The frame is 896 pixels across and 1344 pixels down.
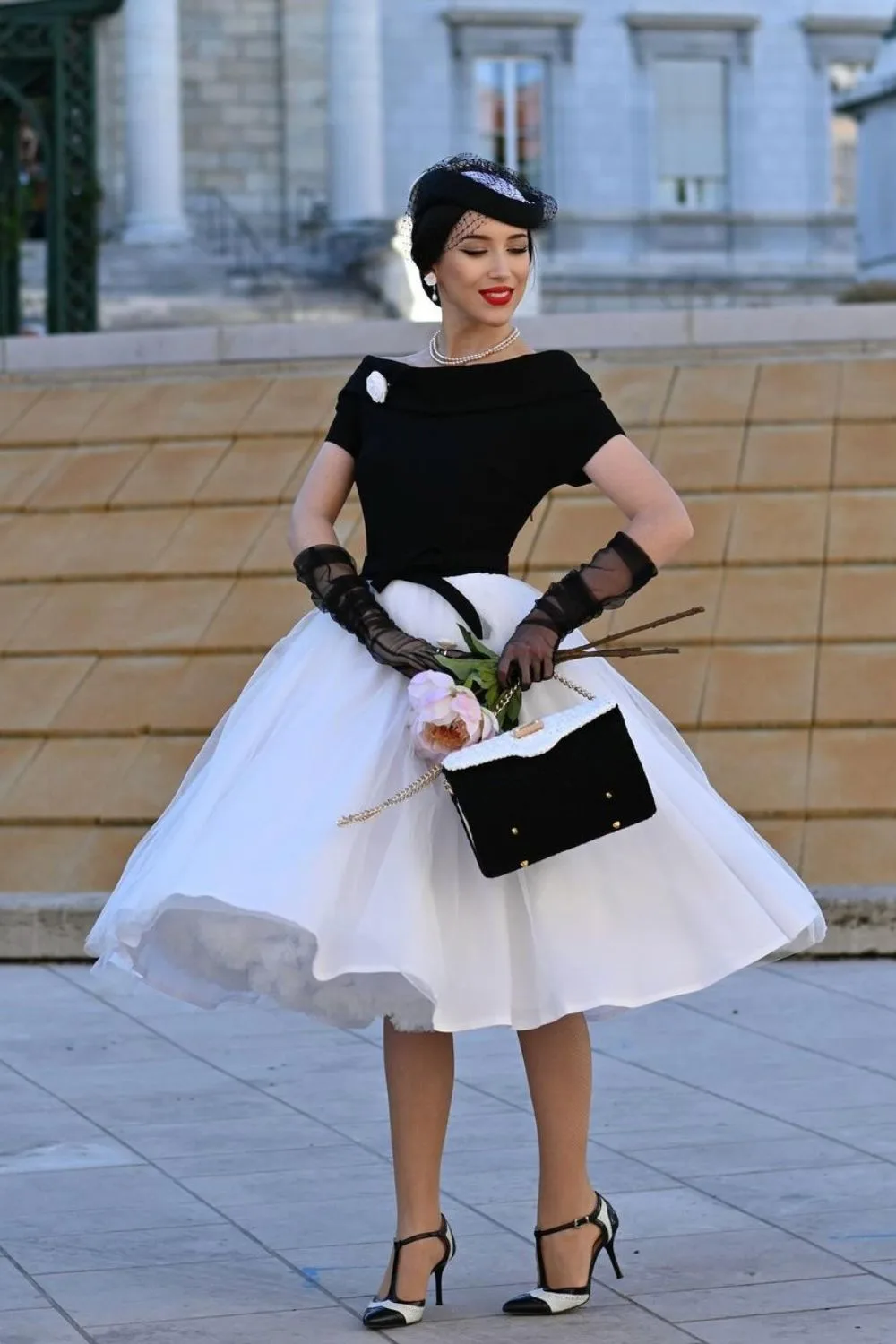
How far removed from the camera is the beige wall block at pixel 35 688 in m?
10.3

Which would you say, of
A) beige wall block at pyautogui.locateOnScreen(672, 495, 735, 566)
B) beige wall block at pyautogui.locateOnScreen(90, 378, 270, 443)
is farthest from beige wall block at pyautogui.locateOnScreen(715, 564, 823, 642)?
beige wall block at pyautogui.locateOnScreen(90, 378, 270, 443)

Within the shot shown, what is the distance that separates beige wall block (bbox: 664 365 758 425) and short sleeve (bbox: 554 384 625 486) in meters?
7.68

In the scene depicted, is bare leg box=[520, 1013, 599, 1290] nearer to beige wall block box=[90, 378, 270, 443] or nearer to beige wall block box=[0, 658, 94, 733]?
beige wall block box=[0, 658, 94, 733]

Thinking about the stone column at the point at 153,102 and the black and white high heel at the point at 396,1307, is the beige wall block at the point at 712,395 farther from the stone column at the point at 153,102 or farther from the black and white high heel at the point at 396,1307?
the stone column at the point at 153,102

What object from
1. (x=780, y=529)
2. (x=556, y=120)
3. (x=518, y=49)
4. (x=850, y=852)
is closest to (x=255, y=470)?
(x=780, y=529)

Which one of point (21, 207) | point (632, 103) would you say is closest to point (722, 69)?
point (632, 103)

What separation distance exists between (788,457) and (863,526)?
82 cm

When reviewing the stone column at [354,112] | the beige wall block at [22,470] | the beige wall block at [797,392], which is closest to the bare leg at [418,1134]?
the beige wall block at [797,392]

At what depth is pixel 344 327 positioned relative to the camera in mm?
13805

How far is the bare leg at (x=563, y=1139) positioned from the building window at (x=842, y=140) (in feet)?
137

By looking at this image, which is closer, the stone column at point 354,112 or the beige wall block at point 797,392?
the beige wall block at point 797,392

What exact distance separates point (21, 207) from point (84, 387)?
8.64 m

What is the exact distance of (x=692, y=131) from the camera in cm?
4512

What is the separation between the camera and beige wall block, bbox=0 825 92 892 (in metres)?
9.20
